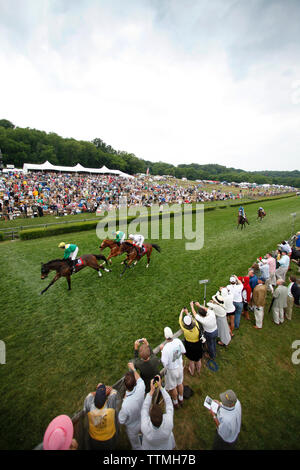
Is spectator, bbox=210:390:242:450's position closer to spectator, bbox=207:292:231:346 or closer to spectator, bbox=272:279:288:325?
spectator, bbox=207:292:231:346

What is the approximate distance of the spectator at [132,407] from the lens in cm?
267

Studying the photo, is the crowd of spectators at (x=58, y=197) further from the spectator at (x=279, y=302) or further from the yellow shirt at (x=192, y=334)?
the yellow shirt at (x=192, y=334)

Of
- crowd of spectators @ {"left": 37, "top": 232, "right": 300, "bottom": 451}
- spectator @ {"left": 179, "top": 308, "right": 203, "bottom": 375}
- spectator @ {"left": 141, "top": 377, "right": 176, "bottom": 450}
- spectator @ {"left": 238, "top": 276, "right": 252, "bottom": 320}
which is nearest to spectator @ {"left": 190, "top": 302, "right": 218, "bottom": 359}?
crowd of spectators @ {"left": 37, "top": 232, "right": 300, "bottom": 451}

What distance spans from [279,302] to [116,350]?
4.74m

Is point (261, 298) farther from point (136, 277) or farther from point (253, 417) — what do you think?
point (136, 277)

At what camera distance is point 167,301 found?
6.75m

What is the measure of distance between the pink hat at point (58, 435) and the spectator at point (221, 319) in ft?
10.9

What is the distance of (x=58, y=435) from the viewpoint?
2.12 metres

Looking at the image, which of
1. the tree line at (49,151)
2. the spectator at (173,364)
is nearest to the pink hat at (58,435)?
the spectator at (173,364)

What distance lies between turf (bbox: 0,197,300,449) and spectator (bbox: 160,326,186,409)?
38 centimetres

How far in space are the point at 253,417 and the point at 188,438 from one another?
1.25m
